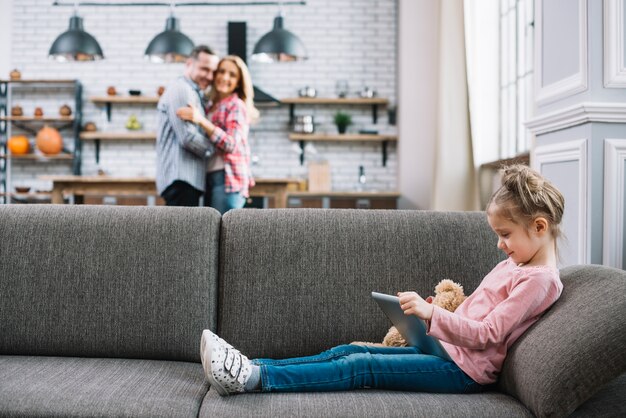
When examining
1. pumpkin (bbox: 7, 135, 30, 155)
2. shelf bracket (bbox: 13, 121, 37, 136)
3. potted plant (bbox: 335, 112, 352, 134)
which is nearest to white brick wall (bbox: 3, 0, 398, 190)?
potted plant (bbox: 335, 112, 352, 134)

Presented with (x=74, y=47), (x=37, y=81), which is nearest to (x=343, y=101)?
(x=74, y=47)

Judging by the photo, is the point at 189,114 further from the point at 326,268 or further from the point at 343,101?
the point at 343,101

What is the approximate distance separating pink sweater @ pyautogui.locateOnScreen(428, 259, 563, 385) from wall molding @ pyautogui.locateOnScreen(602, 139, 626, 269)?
0.67 meters

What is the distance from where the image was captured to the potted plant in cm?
678

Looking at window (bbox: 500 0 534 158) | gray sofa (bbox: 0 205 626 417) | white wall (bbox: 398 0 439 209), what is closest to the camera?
gray sofa (bbox: 0 205 626 417)

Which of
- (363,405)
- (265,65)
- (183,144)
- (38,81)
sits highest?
(265,65)

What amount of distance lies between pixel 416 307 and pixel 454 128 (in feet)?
13.3

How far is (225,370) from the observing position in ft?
5.00

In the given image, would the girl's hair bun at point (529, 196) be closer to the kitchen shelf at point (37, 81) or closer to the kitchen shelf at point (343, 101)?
the kitchen shelf at point (343, 101)

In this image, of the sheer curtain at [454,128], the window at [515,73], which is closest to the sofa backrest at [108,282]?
the window at [515,73]

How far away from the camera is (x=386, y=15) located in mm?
6988

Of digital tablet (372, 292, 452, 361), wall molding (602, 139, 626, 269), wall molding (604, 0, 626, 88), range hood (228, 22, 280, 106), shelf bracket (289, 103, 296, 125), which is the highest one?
range hood (228, 22, 280, 106)

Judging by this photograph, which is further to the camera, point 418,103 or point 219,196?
point 418,103

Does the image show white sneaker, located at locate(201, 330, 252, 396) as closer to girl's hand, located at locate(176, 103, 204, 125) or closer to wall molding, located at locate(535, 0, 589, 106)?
wall molding, located at locate(535, 0, 589, 106)
